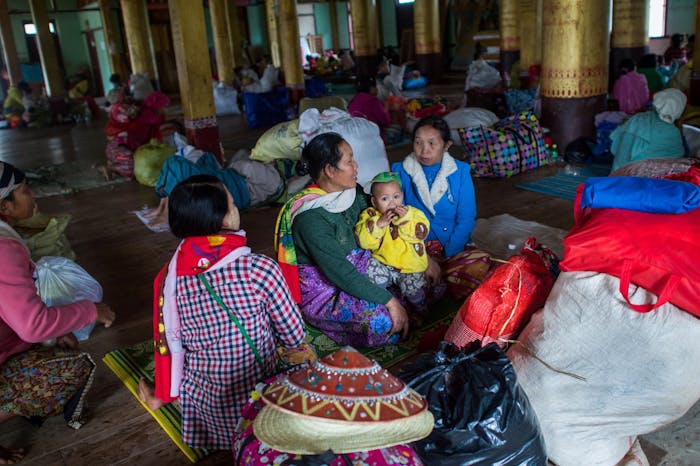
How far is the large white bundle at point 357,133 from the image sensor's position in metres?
5.09

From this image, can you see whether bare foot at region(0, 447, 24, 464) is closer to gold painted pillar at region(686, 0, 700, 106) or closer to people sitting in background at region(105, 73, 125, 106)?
people sitting in background at region(105, 73, 125, 106)

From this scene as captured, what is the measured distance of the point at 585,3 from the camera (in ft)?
20.2

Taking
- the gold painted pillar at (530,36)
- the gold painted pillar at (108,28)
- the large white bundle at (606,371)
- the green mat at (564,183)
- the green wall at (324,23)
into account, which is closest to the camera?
the large white bundle at (606,371)

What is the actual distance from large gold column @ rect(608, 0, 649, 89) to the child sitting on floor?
992 centimetres

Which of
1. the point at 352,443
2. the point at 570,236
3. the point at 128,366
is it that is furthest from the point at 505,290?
the point at 128,366

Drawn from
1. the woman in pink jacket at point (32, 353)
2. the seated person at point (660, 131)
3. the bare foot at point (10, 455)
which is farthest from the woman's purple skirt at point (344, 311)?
the seated person at point (660, 131)

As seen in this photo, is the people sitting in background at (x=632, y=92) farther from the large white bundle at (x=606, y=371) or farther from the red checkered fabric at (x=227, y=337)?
the red checkered fabric at (x=227, y=337)

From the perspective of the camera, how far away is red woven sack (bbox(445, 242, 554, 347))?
7.68 feet

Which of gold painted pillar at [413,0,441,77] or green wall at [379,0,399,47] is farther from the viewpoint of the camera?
green wall at [379,0,399,47]

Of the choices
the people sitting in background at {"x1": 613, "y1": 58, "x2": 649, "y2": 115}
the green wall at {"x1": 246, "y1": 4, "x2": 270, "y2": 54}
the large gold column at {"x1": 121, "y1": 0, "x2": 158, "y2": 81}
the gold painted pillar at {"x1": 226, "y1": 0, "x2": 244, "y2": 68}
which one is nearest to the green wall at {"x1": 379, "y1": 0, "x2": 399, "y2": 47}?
the green wall at {"x1": 246, "y1": 4, "x2": 270, "y2": 54}

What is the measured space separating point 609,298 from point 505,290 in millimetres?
431

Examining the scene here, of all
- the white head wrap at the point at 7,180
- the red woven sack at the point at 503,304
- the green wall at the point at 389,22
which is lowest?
the red woven sack at the point at 503,304

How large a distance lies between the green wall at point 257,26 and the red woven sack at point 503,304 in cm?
2226

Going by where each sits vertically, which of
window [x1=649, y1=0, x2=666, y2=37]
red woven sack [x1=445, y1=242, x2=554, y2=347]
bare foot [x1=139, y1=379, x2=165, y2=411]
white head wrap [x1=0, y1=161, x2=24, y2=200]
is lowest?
bare foot [x1=139, y1=379, x2=165, y2=411]
